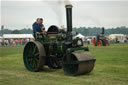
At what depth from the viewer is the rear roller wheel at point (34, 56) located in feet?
27.5

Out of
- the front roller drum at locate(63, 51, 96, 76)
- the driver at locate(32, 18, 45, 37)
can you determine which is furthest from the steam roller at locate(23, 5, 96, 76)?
the driver at locate(32, 18, 45, 37)

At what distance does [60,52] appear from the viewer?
8.08m

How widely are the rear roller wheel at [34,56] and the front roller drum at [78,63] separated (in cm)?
108

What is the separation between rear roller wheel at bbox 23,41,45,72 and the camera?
8.37m

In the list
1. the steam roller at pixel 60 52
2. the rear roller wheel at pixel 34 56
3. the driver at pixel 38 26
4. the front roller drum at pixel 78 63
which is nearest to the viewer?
the front roller drum at pixel 78 63

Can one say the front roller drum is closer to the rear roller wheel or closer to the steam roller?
the steam roller

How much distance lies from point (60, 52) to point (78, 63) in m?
1.10

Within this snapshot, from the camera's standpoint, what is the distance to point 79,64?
7.20m

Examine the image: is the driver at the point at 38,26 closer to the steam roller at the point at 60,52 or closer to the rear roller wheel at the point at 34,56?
the steam roller at the point at 60,52

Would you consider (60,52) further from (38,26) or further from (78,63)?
(38,26)

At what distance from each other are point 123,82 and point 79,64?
1.53 metres

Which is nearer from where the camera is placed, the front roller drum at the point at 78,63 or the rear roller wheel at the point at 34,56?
the front roller drum at the point at 78,63

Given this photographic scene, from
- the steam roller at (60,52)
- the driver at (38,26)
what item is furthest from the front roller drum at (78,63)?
the driver at (38,26)

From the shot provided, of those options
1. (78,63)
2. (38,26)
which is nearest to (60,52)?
(78,63)
